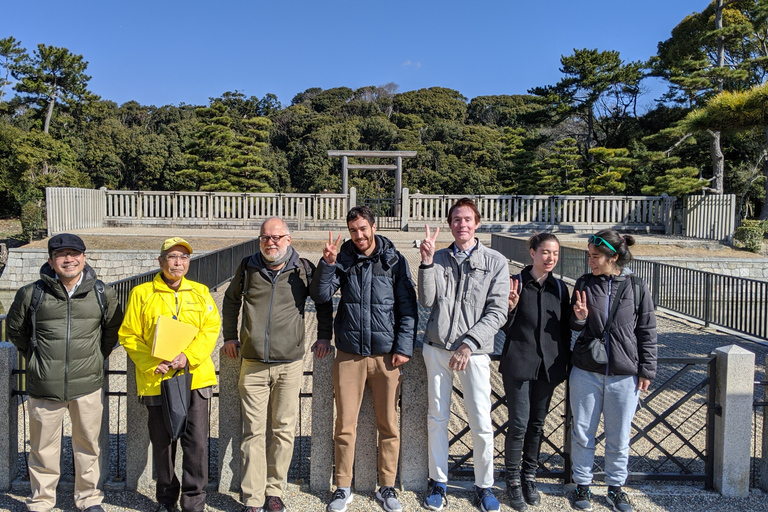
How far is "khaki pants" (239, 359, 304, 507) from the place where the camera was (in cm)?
297

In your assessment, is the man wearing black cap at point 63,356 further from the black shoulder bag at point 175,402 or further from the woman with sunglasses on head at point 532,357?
the woman with sunglasses on head at point 532,357

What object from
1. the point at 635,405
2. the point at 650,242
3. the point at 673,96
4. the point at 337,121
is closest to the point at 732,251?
the point at 650,242

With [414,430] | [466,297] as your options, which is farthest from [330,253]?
[414,430]

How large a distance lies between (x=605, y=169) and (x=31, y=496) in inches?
903

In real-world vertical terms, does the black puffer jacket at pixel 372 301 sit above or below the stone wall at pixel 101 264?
above

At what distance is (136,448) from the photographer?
3.20 m

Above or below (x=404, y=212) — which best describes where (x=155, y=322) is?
below

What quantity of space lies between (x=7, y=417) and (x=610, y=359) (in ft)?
11.2

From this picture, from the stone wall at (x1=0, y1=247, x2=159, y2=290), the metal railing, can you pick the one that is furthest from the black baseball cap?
the stone wall at (x1=0, y1=247, x2=159, y2=290)

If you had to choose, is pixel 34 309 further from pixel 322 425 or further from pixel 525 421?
pixel 525 421

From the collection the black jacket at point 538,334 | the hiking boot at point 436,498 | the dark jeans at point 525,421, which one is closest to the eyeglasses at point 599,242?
the black jacket at point 538,334

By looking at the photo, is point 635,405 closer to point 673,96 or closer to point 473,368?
point 473,368

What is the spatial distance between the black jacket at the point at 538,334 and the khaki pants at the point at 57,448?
2.27 m

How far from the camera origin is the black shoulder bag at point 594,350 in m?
2.96
